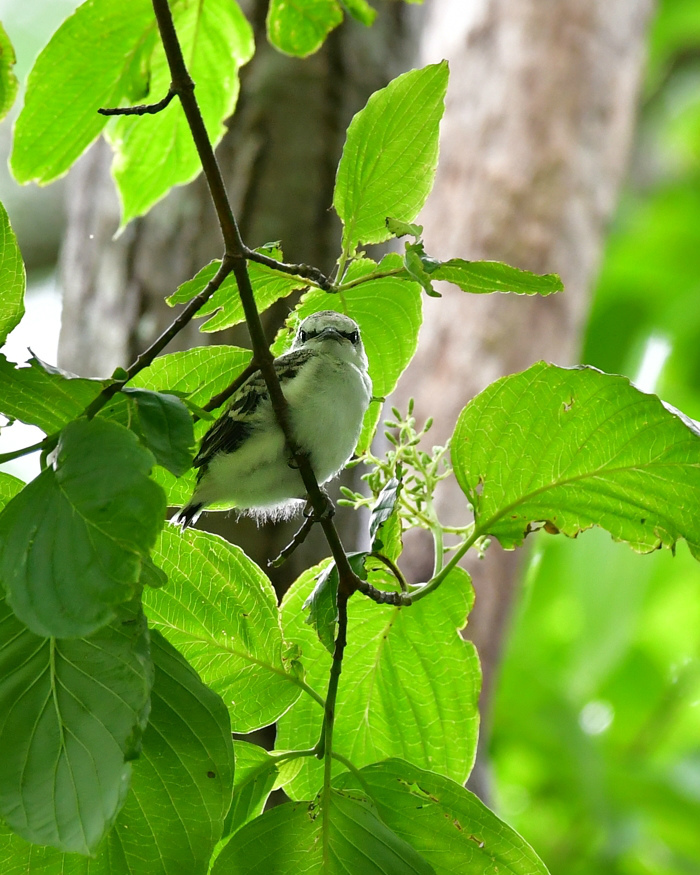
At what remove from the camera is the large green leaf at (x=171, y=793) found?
3.40ft

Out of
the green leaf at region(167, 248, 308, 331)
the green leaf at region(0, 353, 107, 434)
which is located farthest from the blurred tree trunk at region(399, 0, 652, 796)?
the green leaf at region(0, 353, 107, 434)

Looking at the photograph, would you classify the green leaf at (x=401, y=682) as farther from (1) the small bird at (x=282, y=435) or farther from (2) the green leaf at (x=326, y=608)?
(1) the small bird at (x=282, y=435)

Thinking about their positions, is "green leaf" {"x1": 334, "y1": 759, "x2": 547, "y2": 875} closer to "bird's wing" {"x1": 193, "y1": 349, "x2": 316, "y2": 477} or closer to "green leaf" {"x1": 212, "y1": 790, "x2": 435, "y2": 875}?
"green leaf" {"x1": 212, "y1": 790, "x2": 435, "y2": 875}

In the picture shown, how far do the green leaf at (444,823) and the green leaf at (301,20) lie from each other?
4.25 ft

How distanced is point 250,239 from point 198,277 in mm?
1469

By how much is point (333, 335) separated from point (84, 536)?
116cm

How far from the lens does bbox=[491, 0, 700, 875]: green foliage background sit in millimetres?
3479

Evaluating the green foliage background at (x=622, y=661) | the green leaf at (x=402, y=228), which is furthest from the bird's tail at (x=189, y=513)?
the green foliage background at (x=622, y=661)

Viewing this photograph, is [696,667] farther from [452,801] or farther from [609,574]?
[452,801]

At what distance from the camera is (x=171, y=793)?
106 cm

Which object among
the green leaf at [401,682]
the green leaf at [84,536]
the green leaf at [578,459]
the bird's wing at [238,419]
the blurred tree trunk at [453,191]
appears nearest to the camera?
the green leaf at [84,536]

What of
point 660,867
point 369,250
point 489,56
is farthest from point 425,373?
point 660,867

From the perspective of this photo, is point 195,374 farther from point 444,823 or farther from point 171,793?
point 444,823

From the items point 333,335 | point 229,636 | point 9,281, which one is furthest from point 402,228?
point 333,335
